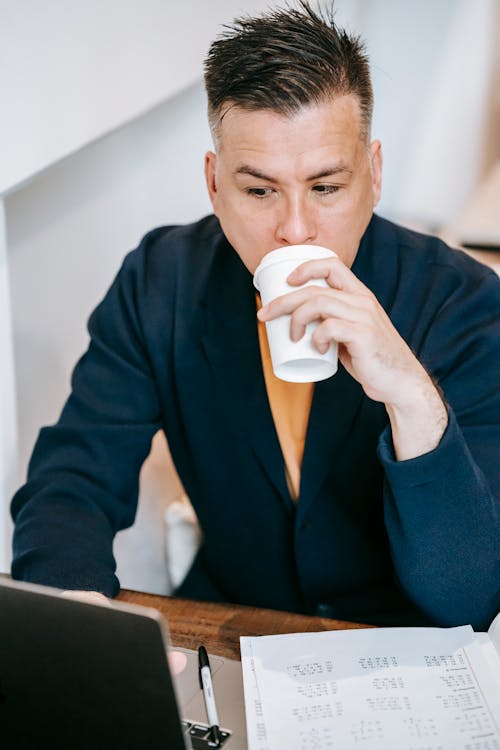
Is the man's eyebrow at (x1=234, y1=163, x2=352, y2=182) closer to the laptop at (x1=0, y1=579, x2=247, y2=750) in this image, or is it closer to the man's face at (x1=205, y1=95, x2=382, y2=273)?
the man's face at (x1=205, y1=95, x2=382, y2=273)

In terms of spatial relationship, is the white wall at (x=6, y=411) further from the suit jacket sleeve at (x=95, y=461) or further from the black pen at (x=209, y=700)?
the black pen at (x=209, y=700)

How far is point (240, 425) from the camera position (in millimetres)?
1308

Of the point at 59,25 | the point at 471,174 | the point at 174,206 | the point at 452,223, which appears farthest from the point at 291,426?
the point at 471,174

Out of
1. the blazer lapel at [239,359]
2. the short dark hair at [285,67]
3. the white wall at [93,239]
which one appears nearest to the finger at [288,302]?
the short dark hair at [285,67]

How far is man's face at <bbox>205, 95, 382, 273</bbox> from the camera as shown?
1067 mm

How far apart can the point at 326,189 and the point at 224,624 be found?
530mm

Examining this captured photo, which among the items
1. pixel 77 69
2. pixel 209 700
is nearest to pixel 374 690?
pixel 209 700

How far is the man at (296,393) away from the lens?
3.29ft

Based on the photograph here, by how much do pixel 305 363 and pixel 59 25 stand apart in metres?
0.61

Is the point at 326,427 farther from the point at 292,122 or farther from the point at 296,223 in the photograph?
the point at 292,122

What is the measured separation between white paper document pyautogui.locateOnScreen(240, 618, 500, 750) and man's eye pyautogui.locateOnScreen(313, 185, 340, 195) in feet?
1.70

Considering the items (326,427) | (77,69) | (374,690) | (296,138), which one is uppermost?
(77,69)

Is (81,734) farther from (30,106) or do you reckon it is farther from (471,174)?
(471,174)

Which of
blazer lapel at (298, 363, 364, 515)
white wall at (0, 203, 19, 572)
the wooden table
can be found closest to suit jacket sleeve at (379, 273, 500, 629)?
the wooden table
